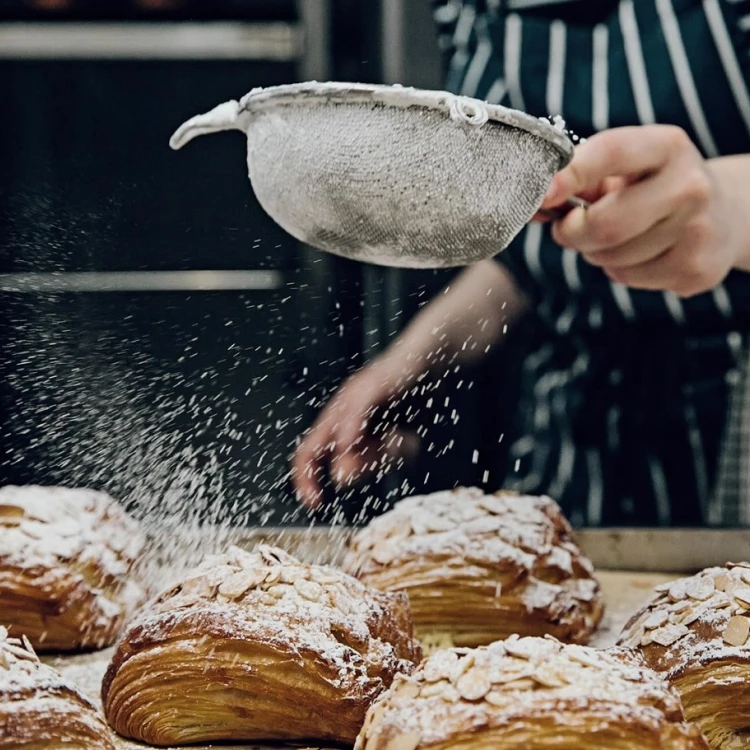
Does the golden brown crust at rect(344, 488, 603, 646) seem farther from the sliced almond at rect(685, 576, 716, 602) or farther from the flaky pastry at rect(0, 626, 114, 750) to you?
the flaky pastry at rect(0, 626, 114, 750)

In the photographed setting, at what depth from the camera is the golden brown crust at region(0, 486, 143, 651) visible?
1.80 m

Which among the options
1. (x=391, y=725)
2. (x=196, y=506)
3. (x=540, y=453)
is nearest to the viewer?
(x=391, y=725)

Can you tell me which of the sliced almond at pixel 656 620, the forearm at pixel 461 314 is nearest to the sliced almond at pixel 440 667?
the sliced almond at pixel 656 620

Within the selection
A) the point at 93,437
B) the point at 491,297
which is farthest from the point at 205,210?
the point at 93,437

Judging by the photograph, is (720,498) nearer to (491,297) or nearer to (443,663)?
(491,297)

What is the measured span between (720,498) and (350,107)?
1.77 metres

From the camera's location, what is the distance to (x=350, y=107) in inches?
53.2

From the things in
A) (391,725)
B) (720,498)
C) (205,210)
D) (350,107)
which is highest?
(350,107)

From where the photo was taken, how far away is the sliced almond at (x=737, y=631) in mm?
1346

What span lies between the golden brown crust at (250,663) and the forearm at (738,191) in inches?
47.3

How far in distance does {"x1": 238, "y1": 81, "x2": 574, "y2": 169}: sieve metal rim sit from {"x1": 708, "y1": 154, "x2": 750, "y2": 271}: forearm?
945 millimetres

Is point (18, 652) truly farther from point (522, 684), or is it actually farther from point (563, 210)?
point (563, 210)

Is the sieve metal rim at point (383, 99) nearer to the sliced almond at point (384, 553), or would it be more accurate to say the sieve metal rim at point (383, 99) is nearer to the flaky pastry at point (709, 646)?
the flaky pastry at point (709, 646)

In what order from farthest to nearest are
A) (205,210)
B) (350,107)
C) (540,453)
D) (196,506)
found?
(205,210) → (540,453) → (196,506) → (350,107)
